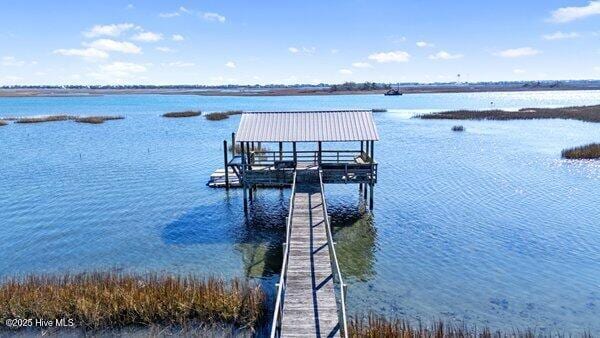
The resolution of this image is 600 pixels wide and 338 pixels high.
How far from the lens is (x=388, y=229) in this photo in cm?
2408

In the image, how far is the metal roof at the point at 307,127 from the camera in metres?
26.0

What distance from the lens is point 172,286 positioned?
→ 1514 centimetres

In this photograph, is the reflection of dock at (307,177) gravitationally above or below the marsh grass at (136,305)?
above

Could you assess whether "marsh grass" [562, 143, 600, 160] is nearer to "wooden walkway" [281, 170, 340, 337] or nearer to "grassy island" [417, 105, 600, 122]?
"wooden walkway" [281, 170, 340, 337]

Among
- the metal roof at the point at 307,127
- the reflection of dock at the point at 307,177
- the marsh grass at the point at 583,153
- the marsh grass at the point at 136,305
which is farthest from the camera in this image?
the marsh grass at the point at 583,153

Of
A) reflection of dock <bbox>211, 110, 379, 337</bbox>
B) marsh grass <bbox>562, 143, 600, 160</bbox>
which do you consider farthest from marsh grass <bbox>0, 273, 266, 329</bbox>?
marsh grass <bbox>562, 143, 600, 160</bbox>

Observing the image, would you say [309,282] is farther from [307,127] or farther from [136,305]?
[307,127]

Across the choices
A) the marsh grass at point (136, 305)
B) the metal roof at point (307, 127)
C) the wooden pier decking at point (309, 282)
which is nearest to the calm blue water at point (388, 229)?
the wooden pier decking at point (309, 282)

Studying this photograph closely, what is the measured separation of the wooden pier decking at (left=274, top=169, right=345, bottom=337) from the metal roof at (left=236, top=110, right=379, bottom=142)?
219 inches

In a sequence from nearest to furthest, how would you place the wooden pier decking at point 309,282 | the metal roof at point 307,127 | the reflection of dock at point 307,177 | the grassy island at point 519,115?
the wooden pier decking at point 309,282 → the reflection of dock at point 307,177 → the metal roof at point 307,127 → the grassy island at point 519,115

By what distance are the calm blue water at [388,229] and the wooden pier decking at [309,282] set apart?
1985 millimetres

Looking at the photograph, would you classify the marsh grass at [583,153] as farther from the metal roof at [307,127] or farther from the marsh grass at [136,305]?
the marsh grass at [136,305]

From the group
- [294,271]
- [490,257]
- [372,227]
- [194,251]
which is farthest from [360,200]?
[294,271]

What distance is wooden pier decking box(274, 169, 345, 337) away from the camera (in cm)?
1191
